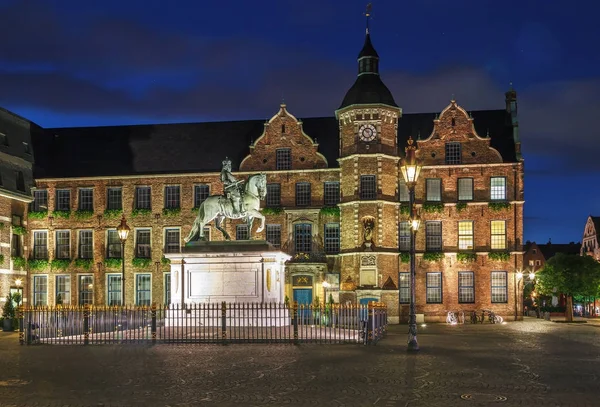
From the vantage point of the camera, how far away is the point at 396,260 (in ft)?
167

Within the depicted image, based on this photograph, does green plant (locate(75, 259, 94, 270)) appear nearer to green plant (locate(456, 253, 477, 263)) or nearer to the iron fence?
the iron fence

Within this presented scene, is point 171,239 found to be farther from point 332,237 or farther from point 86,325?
point 86,325

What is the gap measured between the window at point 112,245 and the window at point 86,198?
235 centimetres

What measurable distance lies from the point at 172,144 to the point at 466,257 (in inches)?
831

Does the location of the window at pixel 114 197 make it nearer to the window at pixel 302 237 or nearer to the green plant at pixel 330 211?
the window at pixel 302 237

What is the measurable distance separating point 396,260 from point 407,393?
1460 inches

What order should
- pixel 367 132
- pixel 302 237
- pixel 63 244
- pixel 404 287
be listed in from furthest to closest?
pixel 63 244
pixel 302 237
pixel 404 287
pixel 367 132

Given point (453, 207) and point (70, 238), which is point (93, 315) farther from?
point (453, 207)

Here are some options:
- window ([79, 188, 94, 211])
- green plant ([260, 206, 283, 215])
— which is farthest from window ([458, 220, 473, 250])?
window ([79, 188, 94, 211])

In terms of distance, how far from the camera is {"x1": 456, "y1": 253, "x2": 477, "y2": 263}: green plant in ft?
169

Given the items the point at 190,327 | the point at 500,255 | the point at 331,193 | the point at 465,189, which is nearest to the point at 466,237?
the point at 500,255

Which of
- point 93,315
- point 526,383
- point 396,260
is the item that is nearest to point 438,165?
point 396,260

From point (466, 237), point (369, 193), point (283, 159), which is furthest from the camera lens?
point (283, 159)

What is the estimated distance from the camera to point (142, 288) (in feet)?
174
